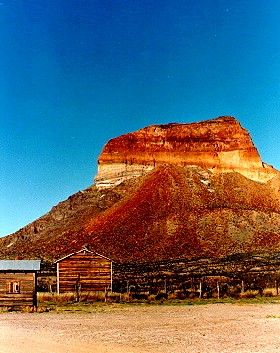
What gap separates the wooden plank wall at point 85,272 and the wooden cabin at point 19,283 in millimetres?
10707

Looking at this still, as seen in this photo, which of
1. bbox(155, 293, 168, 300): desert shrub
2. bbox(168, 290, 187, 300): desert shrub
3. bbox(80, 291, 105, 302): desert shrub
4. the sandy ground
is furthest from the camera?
bbox(168, 290, 187, 300): desert shrub

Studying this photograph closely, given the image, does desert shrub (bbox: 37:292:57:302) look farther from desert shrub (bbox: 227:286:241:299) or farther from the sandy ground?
desert shrub (bbox: 227:286:241:299)

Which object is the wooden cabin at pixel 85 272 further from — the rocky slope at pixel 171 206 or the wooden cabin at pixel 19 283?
the rocky slope at pixel 171 206

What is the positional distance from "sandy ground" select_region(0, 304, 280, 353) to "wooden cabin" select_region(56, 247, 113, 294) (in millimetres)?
10859

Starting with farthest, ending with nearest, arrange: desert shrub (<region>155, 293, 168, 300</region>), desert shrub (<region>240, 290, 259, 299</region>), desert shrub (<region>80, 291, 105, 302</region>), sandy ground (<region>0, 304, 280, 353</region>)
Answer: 1. desert shrub (<region>240, 290, 259, 299</region>)
2. desert shrub (<region>155, 293, 168, 300</region>)
3. desert shrub (<region>80, 291, 105, 302</region>)
4. sandy ground (<region>0, 304, 280, 353</region>)

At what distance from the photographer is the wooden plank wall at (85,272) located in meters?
34.4

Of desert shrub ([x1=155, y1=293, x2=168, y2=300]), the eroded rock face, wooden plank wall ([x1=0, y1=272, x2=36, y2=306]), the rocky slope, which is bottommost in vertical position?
desert shrub ([x1=155, y1=293, x2=168, y2=300])

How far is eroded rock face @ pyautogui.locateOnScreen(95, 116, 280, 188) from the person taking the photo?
102812mm

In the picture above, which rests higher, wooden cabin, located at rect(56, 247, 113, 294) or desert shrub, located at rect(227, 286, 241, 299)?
wooden cabin, located at rect(56, 247, 113, 294)

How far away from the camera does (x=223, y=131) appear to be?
109562 millimetres

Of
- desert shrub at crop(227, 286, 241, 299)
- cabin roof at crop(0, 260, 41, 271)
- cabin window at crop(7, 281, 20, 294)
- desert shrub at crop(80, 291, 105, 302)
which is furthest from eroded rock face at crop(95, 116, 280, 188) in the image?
cabin window at crop(7, 281, 20, 294)

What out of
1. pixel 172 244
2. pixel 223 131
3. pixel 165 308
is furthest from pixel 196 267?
pixel 223 131

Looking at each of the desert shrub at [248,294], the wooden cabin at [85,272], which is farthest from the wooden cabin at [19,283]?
the desert shrub at [248,294]

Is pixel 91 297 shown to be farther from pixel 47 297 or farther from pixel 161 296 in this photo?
pixel 161 296
